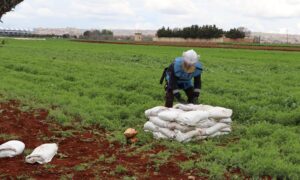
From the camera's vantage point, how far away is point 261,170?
6324 millimetres

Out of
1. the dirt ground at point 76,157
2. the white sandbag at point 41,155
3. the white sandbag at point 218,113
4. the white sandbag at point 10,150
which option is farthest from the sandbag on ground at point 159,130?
the white sandbag at point 10,150

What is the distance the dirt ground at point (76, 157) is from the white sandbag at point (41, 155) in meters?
0.08

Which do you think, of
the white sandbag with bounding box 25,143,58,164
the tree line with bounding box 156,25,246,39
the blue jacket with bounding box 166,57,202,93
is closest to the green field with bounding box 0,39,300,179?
the blue jacket with bounding box 166,57,202,93

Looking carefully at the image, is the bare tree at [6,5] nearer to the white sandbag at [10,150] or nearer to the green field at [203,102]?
the white sandbag at [10,150]

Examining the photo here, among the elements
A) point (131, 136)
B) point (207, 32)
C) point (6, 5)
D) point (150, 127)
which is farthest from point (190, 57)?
point (207, 32)

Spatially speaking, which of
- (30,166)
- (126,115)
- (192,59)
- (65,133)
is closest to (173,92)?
(192,59)

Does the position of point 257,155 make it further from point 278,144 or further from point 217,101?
point 217,101

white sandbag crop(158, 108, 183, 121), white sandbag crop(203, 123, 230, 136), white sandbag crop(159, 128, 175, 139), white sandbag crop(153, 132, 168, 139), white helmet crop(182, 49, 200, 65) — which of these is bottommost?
white sandbag crop(153, 132, 168, 139)

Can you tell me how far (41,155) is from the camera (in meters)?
6.79

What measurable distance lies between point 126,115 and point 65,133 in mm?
1986

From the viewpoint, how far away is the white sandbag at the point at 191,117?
305 inches

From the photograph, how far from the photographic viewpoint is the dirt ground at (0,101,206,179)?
6.31 m

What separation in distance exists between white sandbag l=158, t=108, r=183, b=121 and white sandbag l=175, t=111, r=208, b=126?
0.28 ft

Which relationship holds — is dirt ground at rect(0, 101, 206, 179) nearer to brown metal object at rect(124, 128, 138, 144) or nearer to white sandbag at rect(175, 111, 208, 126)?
brown metal object at rect(124, 128, 138, 144)
